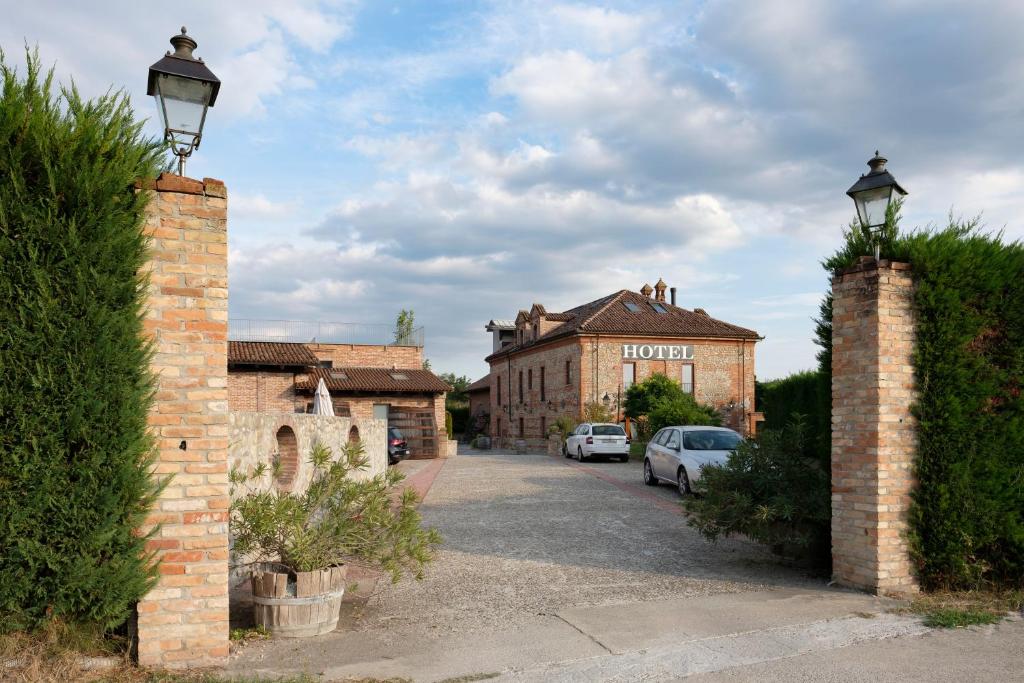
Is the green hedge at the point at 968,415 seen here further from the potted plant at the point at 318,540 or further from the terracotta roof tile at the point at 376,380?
the terracotta roof tile at the point at 376,380

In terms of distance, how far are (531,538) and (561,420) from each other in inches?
921

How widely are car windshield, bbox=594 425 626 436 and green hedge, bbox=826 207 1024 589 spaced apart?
745 inches

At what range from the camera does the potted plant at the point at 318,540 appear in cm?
573

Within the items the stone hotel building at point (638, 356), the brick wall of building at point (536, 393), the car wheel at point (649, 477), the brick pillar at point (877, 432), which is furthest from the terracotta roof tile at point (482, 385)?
the brick pillar at point (877, 432)

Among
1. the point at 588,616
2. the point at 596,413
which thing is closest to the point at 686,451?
the point at 588,616

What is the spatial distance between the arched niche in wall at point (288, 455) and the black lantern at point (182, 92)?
5.05m

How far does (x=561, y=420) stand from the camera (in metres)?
33.8

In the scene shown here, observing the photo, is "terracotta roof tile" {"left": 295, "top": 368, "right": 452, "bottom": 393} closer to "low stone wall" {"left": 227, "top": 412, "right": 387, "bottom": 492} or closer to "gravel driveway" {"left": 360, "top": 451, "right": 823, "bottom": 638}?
"gravel driveway" {"left": 360, "top": 451, "right": 823, "bottom": 638}

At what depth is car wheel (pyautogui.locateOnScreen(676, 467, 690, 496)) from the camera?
48.7 ft

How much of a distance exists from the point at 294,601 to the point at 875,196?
642 centimetres

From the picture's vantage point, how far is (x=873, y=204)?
728cm

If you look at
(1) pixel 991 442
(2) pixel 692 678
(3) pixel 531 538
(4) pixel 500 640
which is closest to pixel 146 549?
(4) pixel 500 640

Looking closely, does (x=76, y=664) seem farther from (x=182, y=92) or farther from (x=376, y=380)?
(x=376, y=380)

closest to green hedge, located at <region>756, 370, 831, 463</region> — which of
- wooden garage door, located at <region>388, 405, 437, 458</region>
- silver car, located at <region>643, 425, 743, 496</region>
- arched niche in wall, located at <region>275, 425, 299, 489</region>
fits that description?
silver car, located at <region>643, 425, 743, 496</region>
